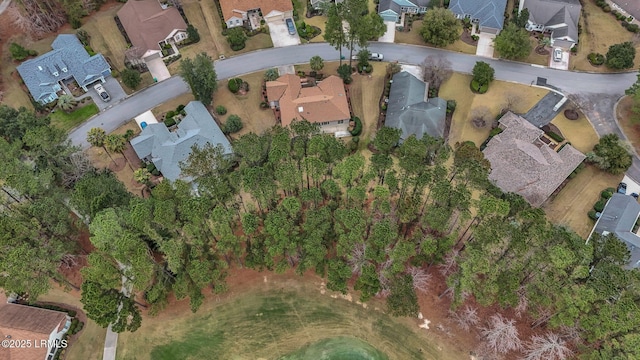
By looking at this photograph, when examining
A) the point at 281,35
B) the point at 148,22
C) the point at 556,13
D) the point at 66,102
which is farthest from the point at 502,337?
the point at 148,22

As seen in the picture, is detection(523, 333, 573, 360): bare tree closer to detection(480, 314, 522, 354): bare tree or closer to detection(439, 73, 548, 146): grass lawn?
detection(480, 314, 522, 354): bare tree

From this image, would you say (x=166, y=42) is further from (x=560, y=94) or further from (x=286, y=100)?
(x=560, y=94)

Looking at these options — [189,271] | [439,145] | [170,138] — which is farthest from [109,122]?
[439,145]

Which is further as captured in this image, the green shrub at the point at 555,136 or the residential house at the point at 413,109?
the green shrub at the point at 555,136

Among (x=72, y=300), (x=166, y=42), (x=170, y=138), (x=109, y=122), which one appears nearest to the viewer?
(x=72, y=300)

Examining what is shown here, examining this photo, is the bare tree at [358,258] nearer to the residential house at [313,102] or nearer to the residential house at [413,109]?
the residential house at [413,109]

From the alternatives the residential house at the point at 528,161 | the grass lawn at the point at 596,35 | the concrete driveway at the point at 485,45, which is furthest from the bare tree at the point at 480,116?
the grass lawn at the point at 596,35

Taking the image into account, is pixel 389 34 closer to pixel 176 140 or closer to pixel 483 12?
pixel 483 12
